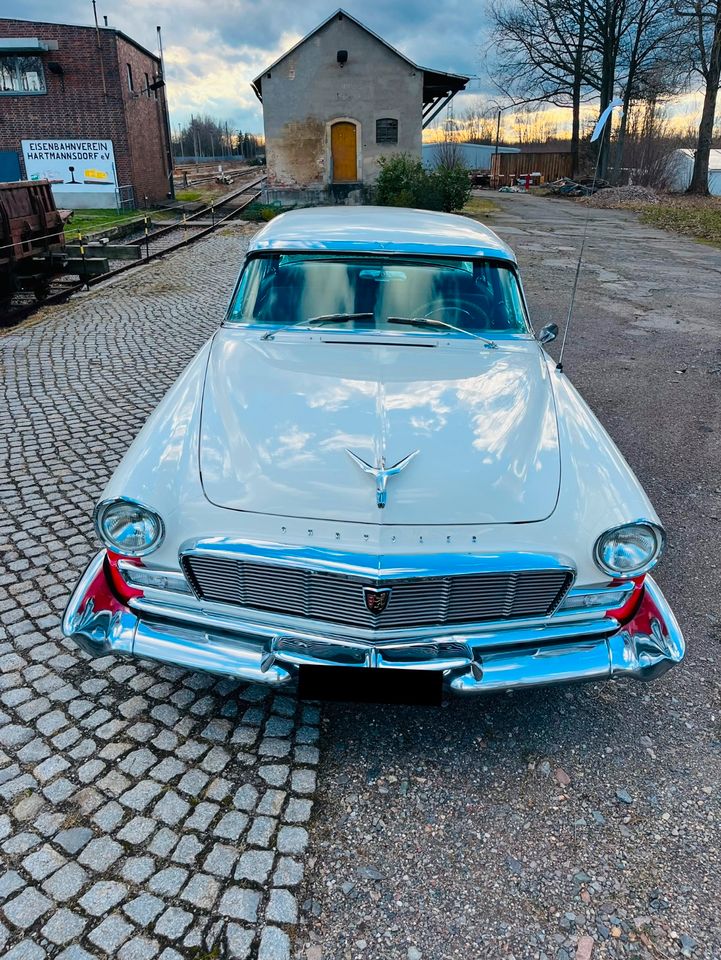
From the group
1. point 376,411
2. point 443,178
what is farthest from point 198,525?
point 443,178

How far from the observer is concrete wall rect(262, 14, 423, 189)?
21953 mm

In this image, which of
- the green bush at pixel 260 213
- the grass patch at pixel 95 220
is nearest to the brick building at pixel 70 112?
the grass patch at pixel 95 220

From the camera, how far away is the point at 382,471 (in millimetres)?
2424

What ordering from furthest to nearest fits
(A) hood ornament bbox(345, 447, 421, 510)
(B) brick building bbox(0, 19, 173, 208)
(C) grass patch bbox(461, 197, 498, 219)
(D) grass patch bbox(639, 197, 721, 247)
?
1. (B) brick building bbox(0, 19, 173, 208)
2. (C) grass patch bbox(461, 197, 498, 219)
3. (D) grass patch bbox(639, 197, 721, 247)
4. (A) hood ornament bbox(345, 447, 421, 510)

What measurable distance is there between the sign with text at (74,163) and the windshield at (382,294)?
947 inches

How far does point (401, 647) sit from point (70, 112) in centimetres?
2760

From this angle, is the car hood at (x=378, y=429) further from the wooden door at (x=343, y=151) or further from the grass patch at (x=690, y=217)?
the wooden door at (x=343, y=151)

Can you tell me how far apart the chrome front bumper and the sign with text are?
25.7 meters

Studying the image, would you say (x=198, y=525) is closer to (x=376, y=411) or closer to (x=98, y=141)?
(x=376, y=411)

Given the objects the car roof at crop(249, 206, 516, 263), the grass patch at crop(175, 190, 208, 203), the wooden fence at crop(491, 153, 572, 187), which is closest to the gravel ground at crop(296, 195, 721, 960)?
the car roof at crop(249, 206, 516, 263)

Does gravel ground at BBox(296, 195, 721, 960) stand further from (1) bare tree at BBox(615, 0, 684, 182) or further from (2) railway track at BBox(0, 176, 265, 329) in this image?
(1) bare tree at BBox(615, 0, 684, 182)

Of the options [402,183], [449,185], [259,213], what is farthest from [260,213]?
[449,185]

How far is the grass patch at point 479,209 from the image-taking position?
22556 millimetres

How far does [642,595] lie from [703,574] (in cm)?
158
